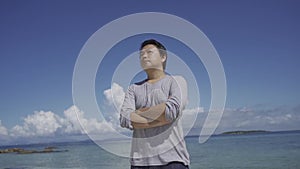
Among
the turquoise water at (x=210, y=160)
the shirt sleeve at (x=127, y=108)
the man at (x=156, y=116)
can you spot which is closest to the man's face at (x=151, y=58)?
the man at (x=156, y=116)

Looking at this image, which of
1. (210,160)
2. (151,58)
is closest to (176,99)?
(151,58)

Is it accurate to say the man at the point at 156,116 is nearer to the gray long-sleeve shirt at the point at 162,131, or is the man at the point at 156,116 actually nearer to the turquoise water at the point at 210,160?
the gray long-sleeve shirt at the point at 162,131

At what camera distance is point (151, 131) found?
159 cm

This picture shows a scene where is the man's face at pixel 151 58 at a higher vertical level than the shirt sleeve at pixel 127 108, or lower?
higher

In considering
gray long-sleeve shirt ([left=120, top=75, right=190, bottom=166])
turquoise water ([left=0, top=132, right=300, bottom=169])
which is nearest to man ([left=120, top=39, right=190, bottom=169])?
gray long-sleeve shirt ([left=120, top=75, right=190, bottom=166])

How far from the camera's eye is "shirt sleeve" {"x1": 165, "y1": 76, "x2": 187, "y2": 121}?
5.00 ft

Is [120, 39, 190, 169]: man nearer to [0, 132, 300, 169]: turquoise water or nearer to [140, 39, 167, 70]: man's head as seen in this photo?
[140, 39, 167, 70]: man's head

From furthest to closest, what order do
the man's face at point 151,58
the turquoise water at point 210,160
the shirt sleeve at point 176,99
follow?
the turquoise water at point 210,160 < the man's face at point 151,58 < the shirt sleeve at point 176,99

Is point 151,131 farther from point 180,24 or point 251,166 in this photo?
point 251,166

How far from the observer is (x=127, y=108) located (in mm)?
1660

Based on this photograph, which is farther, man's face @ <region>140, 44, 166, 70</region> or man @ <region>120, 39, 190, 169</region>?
man's face @ <region>140, 44, 166, 70</region>

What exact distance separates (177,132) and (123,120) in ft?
0.78

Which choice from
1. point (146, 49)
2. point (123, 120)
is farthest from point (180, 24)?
point (123, 120)

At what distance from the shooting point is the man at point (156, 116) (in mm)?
1557
